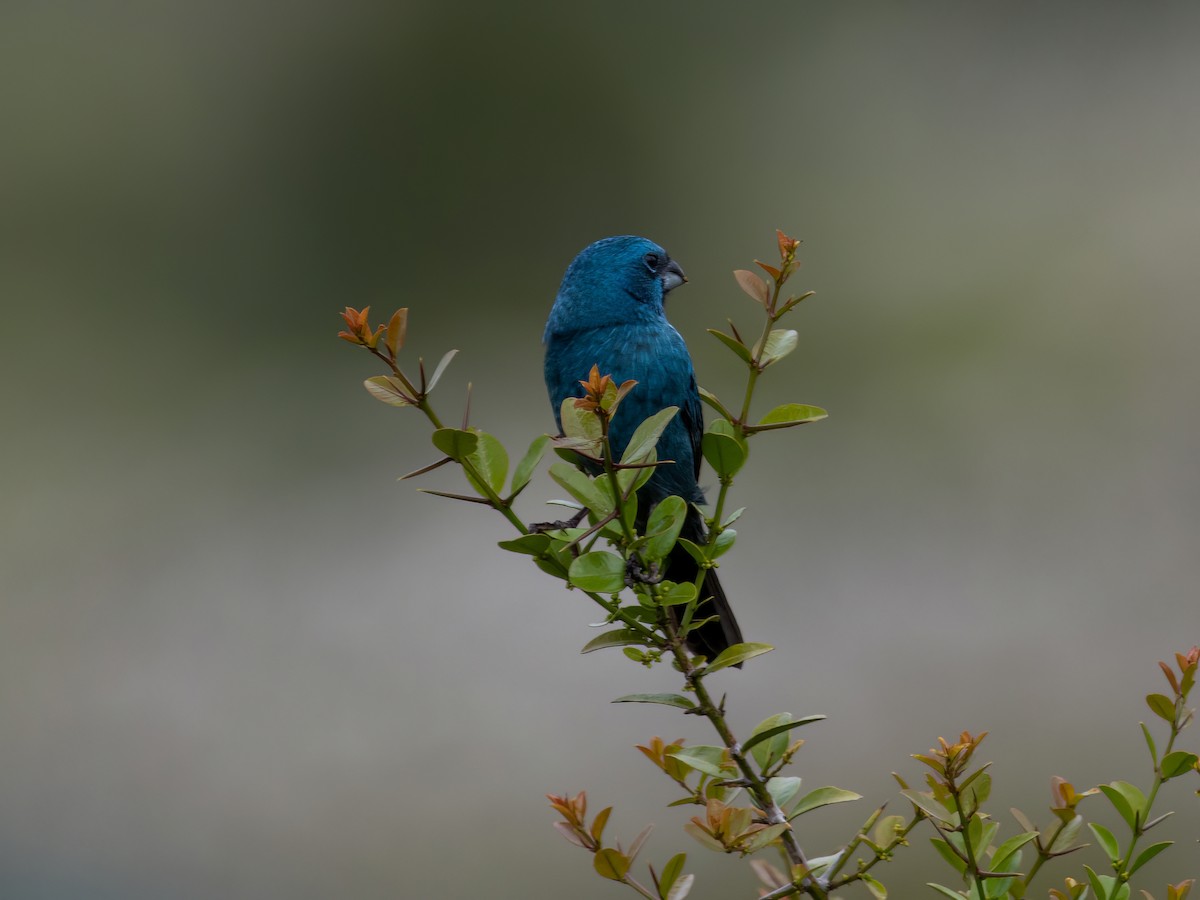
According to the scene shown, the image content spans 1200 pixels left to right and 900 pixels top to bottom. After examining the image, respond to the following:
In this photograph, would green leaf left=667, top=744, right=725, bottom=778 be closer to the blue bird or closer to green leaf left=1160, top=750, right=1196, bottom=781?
green leaf left=1160, top=750, right=1196, bottom=781

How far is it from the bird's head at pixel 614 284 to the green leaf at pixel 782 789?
112cm

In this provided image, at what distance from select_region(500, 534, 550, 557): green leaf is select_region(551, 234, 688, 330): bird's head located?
1050mm

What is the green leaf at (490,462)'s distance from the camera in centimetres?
103

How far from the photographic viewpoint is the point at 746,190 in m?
5.27

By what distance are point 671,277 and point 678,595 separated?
1.32 meters

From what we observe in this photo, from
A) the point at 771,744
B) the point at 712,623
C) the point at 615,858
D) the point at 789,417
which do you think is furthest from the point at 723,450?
the point at 712,623

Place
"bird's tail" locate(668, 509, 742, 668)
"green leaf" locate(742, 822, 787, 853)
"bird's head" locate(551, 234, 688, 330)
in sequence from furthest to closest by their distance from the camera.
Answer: "bird's head" locate(551, 234, 688, 330) < "bird's tail" locate(668, 509, 742, 668) < "green leaf" locate(742, 822, 787, 853)

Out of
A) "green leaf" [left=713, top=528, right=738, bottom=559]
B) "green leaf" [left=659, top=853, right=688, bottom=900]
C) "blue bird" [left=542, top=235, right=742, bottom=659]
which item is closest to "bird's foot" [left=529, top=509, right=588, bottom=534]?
"blue bird" [left=542, top=235, right=742, bottom=659]

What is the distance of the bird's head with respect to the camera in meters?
2.07

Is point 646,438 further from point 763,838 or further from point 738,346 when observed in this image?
point 763,838

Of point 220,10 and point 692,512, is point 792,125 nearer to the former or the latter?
point 220,10

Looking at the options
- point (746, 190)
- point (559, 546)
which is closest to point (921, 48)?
point (746, 190)

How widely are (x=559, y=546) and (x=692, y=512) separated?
1010 mm

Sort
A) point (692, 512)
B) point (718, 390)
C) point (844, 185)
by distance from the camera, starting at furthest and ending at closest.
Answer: point (844, 185) → point (718, 390) → point (692, 512)
